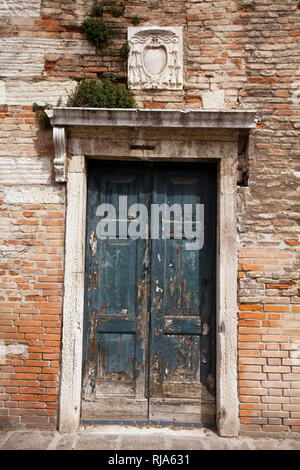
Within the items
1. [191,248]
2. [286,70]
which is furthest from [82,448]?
[286,70]

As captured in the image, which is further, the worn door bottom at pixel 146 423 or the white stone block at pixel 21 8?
the white stone block at pixel 21 8

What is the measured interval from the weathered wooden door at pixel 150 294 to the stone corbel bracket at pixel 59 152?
14.1 inches

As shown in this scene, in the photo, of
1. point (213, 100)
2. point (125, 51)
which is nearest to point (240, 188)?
point (213, 100)

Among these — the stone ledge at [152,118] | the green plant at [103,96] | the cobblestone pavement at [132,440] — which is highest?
the green plant at [103,96]

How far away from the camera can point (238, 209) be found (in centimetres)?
365

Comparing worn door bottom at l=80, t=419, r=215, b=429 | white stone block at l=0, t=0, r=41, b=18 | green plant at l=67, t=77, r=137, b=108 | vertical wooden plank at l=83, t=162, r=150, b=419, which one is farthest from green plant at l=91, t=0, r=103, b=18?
worn door bottom at l=80, t=419, r=215, b=429

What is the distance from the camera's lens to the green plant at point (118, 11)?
3.76 metres

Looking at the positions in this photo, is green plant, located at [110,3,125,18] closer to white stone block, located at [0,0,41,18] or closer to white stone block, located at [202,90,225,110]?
white stone block, located at [0,0,41,18]

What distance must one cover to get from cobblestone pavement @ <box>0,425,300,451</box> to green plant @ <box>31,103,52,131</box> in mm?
2970

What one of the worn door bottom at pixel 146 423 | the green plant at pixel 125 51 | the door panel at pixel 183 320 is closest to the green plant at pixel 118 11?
the green plant at pixel 125 51

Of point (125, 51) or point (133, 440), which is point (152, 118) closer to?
point (125, 51)

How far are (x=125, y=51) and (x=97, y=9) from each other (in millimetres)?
530

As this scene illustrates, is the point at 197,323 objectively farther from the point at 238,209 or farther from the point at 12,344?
the point at 12,344

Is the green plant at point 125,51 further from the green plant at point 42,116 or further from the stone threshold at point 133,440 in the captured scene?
the stone threshold at point 133,440
